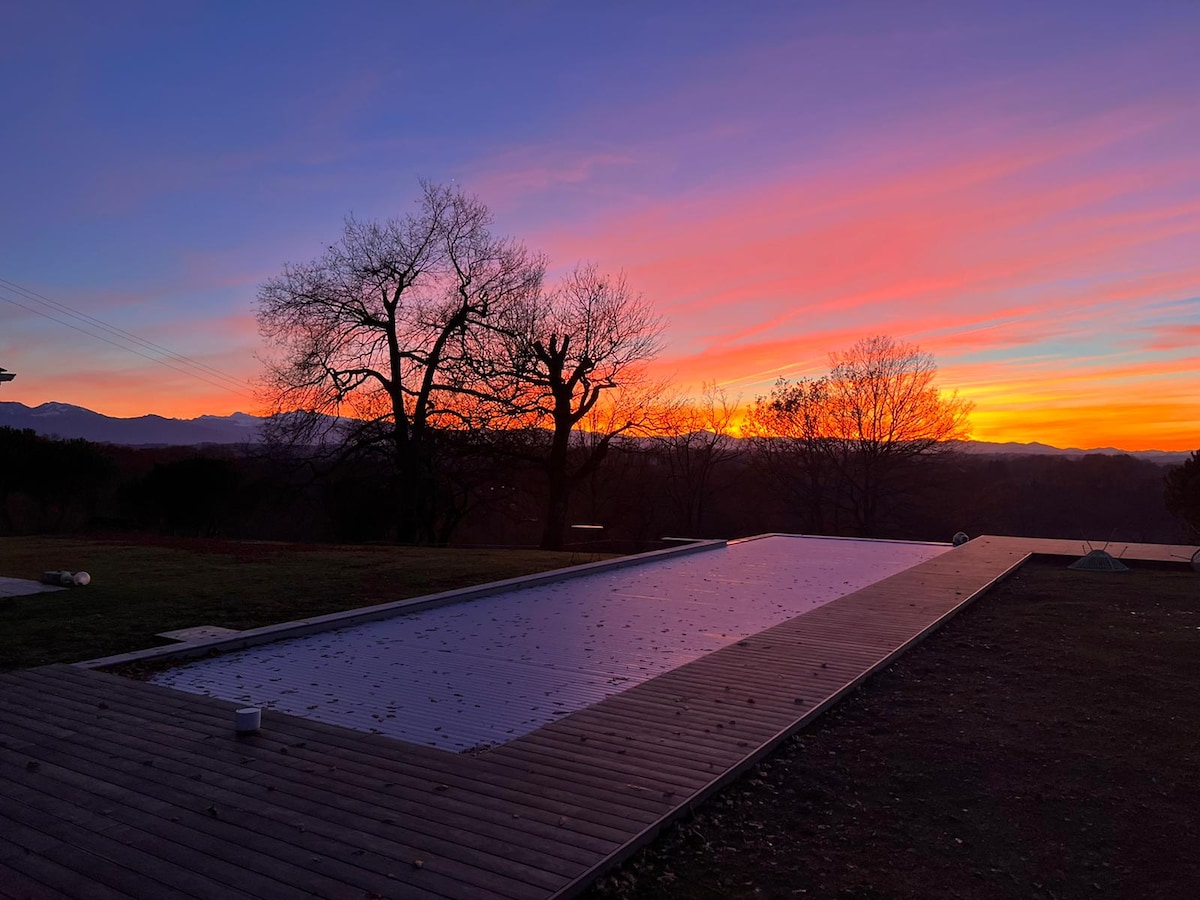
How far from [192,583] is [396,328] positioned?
978 cm

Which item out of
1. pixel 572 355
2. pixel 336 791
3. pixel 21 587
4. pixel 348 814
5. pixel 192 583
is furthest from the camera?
pixel 572 355

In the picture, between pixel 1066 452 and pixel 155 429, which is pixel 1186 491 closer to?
pixel 1066 452

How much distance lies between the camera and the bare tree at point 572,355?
54.5 feet

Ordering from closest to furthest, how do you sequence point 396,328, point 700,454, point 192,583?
1. point 192,583
2. point 396,328
3. point 700,454

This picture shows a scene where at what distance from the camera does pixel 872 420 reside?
77.0 feet

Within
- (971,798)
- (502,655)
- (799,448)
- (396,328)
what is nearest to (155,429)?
(396,328)

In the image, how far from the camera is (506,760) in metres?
2.96

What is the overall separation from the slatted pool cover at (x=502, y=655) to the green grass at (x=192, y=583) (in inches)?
37.4

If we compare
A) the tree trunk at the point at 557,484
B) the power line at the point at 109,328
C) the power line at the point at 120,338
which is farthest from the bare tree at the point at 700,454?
the power line at the point at 109,328

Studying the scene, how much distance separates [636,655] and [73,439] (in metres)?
18.6

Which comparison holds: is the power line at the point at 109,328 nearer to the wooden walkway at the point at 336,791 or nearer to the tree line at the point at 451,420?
the tree line at the point at 451,420

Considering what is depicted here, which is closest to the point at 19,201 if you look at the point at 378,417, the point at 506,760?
the point at 378,417

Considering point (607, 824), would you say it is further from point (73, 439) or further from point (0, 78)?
point (73, 439)

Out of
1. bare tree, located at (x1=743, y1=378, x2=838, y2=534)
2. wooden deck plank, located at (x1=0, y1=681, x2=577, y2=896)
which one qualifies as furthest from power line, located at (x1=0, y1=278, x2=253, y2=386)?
bare tree, located at (x1=743, y1=378, x2=838, y2=534)
